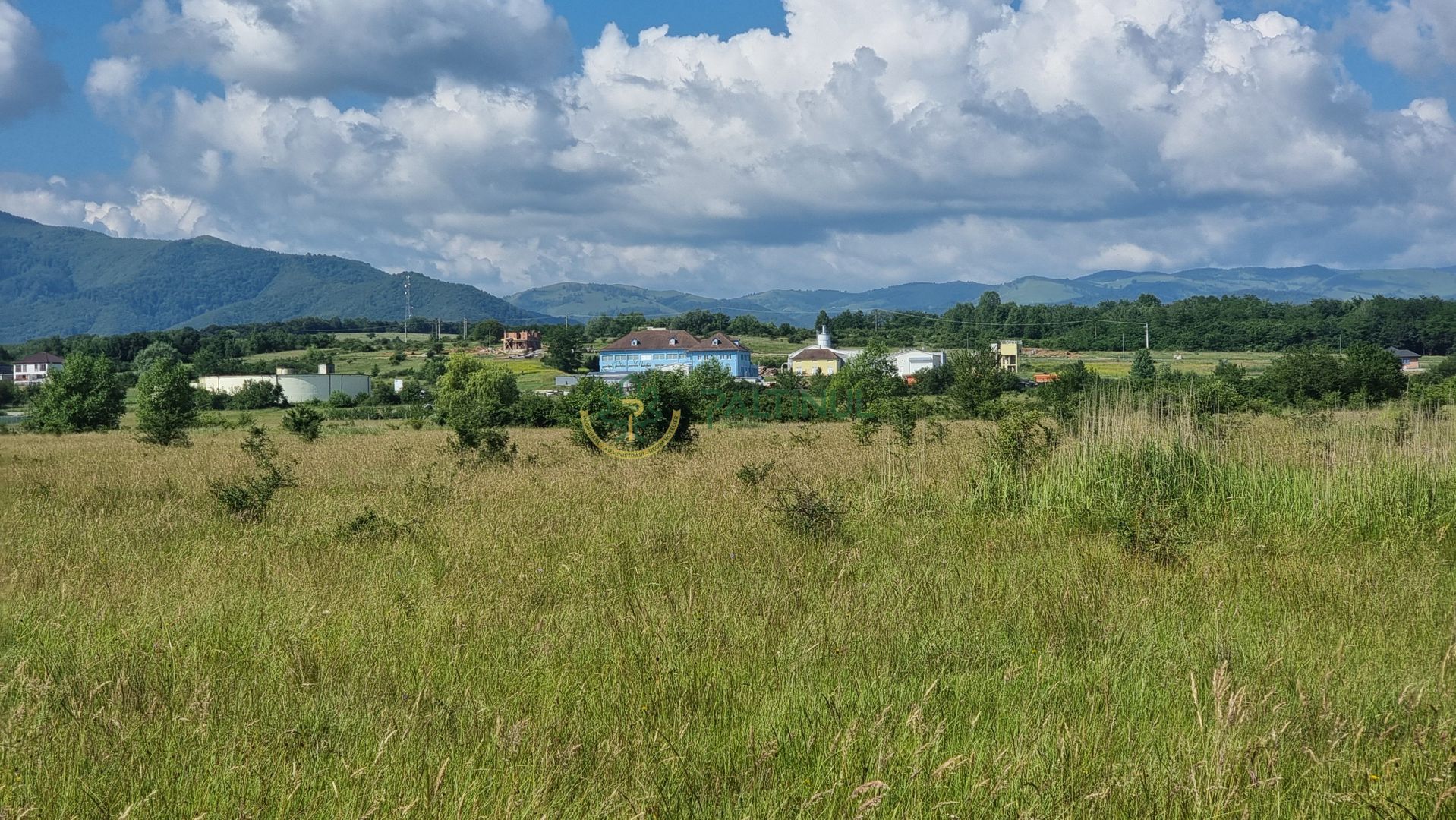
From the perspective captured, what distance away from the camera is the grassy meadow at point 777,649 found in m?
3.13

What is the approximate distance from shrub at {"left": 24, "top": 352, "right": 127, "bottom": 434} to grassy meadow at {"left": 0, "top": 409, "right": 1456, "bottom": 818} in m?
54.3

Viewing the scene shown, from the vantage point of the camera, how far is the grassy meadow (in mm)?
3129

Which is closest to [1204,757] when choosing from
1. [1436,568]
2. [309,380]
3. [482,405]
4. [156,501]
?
[1436,568]

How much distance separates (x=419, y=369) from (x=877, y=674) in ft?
409

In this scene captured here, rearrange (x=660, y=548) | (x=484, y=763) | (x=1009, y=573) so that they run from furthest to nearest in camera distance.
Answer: (x=660, y=548) < (x=1009, y=573) < (x=484, y=763)

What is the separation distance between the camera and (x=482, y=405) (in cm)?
1862

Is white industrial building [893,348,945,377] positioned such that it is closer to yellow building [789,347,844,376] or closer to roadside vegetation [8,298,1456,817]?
yellow building [789,347,844,376]

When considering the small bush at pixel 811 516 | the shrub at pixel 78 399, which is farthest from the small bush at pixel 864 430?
the shrub at pixel 78 399

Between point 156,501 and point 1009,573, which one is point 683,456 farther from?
point 1009,573

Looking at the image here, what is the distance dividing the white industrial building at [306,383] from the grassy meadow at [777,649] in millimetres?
102405

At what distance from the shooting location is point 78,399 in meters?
55.2

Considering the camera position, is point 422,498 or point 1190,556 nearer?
point 1190,556

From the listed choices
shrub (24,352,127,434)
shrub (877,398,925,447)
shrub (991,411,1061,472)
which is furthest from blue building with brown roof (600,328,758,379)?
shrub (991,411,1061,472)

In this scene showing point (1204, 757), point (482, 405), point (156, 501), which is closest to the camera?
point (1204, 757)
